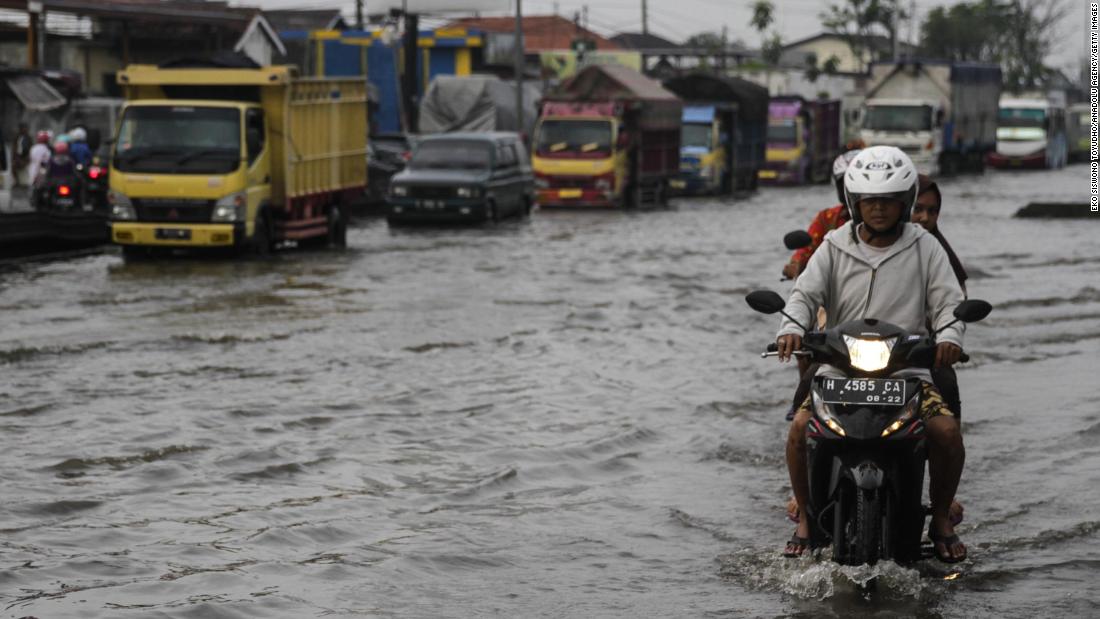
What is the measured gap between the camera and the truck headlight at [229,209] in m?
23.1

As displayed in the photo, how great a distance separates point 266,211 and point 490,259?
299 cm

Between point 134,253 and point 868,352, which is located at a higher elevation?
point 868,352

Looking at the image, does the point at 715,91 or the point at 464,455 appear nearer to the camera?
the point at 464,455

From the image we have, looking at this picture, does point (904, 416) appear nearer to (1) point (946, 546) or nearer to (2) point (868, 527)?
(2) point (868, 527)

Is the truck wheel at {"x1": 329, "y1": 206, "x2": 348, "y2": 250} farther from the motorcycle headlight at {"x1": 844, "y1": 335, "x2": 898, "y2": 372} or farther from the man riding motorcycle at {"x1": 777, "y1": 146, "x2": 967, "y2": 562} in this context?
the motorcycle headlight at {"x1": 844, "y1": 335, "x2": 898, "y2": 372}

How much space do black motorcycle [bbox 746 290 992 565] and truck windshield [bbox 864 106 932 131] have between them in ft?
155

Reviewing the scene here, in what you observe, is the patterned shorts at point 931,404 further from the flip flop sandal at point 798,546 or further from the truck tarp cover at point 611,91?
the truck tarp cover at point 611,91

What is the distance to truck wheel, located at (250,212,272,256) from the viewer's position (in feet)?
78.5

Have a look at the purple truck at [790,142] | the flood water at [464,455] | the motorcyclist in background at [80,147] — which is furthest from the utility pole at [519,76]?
the flood water at [464,455]

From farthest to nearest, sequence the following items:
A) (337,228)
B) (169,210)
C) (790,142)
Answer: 1. (790,142)
2. (337,228)
3. (169,210)

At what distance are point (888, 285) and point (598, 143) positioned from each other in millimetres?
30397

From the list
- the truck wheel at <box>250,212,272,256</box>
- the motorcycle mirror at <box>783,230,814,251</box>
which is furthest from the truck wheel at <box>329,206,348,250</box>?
the motorcycle mirror at <box>783,230,814,251</box>

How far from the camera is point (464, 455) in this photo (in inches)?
412

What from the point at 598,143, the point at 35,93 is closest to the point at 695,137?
the point at 598,143
